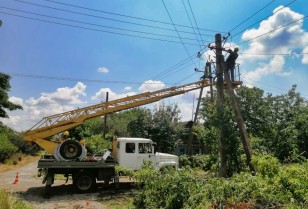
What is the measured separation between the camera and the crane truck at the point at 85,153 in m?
14.6

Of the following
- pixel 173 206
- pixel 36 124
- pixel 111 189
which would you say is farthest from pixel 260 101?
pixel 173 206

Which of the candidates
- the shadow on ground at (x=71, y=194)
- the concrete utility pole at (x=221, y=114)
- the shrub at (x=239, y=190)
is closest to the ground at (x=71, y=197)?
the shadow on ground at (x=71, y=194)

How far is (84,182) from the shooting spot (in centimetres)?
1480

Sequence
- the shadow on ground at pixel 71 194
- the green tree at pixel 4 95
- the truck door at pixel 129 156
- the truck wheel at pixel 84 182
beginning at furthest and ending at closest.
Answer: the green tree at pixel 4 95 < the truck door at pixel 129 156 < the truck wheel at pixel 84 182 < the shadow on ground at pixel 71 194

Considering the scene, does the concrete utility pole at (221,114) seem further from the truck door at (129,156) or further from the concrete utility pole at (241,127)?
the truck door at (129,156)

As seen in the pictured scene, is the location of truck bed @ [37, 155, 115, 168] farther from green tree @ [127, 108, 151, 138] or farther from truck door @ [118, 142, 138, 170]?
green tree @ [127, 108, 151, 138]

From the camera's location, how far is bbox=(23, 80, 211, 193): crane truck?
574 inches

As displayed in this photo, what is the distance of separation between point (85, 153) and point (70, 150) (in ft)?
2.44

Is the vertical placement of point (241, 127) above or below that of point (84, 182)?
above

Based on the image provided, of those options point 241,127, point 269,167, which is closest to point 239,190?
point 269,167

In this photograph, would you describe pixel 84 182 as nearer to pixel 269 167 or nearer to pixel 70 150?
pixel 70 150

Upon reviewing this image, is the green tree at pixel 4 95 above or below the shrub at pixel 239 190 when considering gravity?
above

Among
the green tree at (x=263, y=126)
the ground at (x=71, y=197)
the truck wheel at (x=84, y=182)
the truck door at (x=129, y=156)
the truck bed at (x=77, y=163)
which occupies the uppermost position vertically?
the green tree at (x=263, y=126)

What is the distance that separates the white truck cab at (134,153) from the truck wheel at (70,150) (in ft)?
6.93
